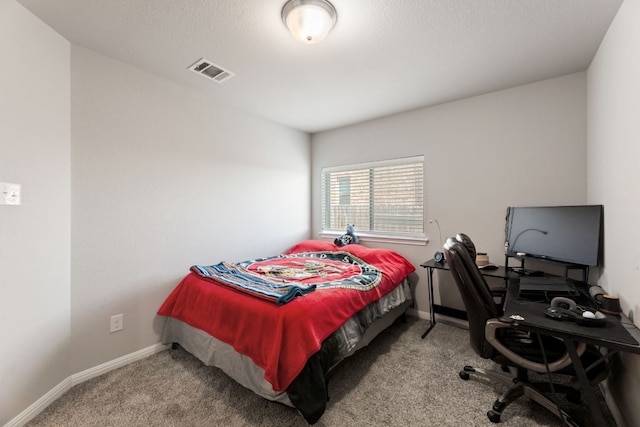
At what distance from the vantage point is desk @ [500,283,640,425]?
45.7 inches

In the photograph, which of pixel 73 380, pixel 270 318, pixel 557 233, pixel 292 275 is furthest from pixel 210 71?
pixel 557 233

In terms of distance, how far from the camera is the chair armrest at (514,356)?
1462 millimetres

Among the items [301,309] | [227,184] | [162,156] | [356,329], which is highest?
[162,156]

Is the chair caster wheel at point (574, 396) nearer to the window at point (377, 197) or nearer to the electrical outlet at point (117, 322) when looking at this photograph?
the window at point (377, 197)

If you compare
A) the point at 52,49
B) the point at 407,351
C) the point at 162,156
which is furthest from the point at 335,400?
the point at 52,49

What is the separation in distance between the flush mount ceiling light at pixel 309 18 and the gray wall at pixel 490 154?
6.23 feet

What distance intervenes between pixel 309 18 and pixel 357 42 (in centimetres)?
49

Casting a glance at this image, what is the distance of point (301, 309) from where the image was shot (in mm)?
1693

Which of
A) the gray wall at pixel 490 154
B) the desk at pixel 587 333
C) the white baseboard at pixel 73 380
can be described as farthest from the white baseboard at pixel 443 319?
the white baseboard at pixel 73 380

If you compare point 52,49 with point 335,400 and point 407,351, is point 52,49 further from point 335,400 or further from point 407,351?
point 407,351

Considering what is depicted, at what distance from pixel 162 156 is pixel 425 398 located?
285 cm

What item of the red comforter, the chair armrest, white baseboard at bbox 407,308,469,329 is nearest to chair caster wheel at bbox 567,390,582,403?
the chair armrest

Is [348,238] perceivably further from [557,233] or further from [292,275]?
[557,233]

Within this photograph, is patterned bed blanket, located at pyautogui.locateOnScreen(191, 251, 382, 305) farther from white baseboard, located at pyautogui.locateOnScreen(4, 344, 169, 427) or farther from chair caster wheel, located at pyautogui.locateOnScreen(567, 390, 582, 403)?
chair caster wheel, located at pyautogui.locateOnScreen(567, 390, 582, 403)
